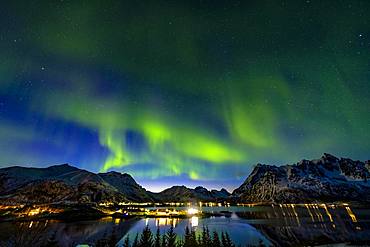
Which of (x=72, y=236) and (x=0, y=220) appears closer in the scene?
(x=72, y=236)

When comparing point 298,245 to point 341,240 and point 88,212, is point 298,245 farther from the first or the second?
point 88,212

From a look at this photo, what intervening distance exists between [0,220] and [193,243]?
4728 inches

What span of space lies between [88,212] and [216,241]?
A: 134 m

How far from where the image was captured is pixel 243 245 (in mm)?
68625

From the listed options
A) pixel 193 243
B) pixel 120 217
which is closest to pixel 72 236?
pixel 193 243

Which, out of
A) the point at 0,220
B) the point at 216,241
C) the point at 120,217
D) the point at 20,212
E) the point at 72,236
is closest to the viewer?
the point at 216,241

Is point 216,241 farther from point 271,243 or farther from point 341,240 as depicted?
point 341,240

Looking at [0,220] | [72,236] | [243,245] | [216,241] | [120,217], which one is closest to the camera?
[216,241]

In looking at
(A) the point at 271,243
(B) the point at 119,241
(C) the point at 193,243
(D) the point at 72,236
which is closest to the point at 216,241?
(C) the point at 193,243

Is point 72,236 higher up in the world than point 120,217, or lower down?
lower down

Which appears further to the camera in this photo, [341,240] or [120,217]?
[120,217]

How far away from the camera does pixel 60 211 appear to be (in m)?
156

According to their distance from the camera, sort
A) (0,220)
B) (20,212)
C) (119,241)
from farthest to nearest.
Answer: (20,212)
(0,220)
(119,241)

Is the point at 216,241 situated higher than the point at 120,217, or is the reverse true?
the point at 120,217
